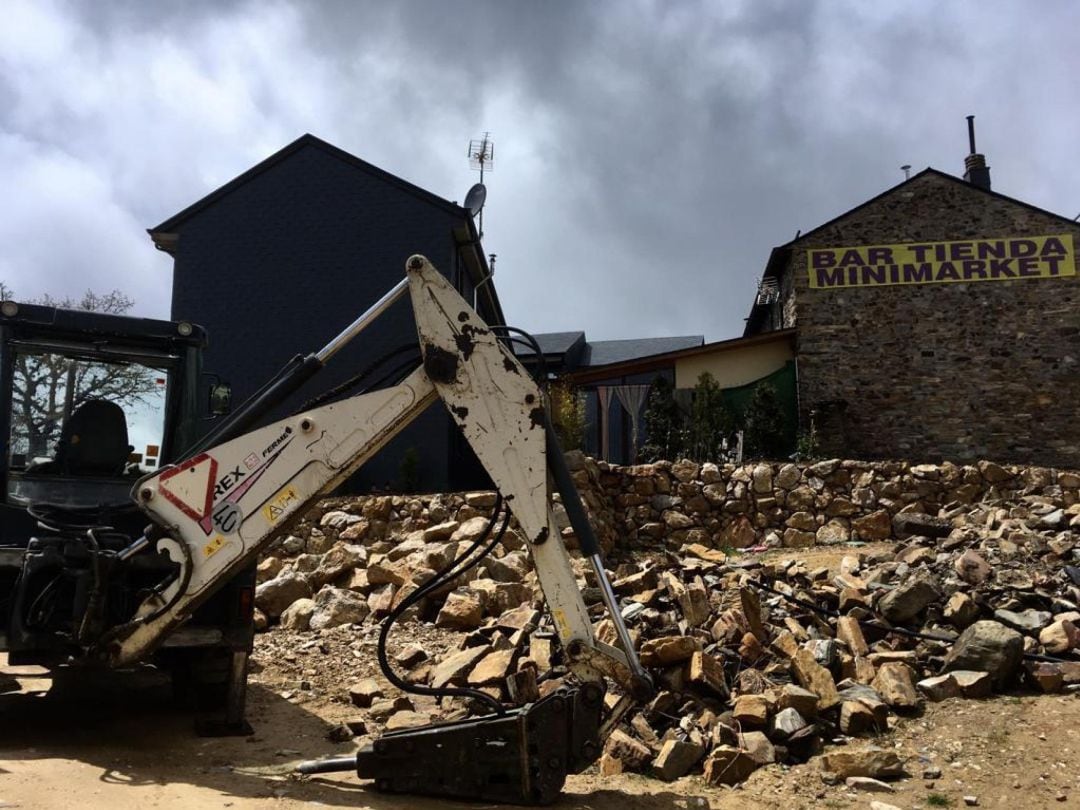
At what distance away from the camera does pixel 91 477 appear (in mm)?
5902

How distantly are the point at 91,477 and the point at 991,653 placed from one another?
263 inches

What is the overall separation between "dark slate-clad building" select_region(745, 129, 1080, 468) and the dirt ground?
12.8 m

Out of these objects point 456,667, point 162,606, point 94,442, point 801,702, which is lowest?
point 801,702

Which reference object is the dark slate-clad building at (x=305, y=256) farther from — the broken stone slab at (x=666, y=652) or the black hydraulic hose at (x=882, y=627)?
the broken stone slab at (x=666, y=652)

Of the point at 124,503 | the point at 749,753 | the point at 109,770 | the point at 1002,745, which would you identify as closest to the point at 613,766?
the point at 749,753

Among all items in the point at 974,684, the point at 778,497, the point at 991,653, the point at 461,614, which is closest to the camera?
the point at 974,684

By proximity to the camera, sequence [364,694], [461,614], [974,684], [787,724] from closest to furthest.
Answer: [787,724] → [974,684] → [364,694] → [461,614]

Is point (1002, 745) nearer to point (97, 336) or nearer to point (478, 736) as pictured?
point (478, 736)

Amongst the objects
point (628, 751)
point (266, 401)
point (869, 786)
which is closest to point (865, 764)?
point (869, 786)

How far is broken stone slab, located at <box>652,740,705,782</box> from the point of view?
5.00 metres

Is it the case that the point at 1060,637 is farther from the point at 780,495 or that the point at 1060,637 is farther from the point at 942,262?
the point at 942,262

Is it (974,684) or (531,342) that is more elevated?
(531,342)

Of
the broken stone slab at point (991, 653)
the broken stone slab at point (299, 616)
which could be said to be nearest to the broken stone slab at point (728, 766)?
the broken stone slab at point (991, 653)

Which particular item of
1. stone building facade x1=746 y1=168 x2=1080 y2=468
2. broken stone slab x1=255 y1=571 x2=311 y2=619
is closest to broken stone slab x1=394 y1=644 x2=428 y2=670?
broken stone slab x1=255 y1=571 x2=311 y2=619
